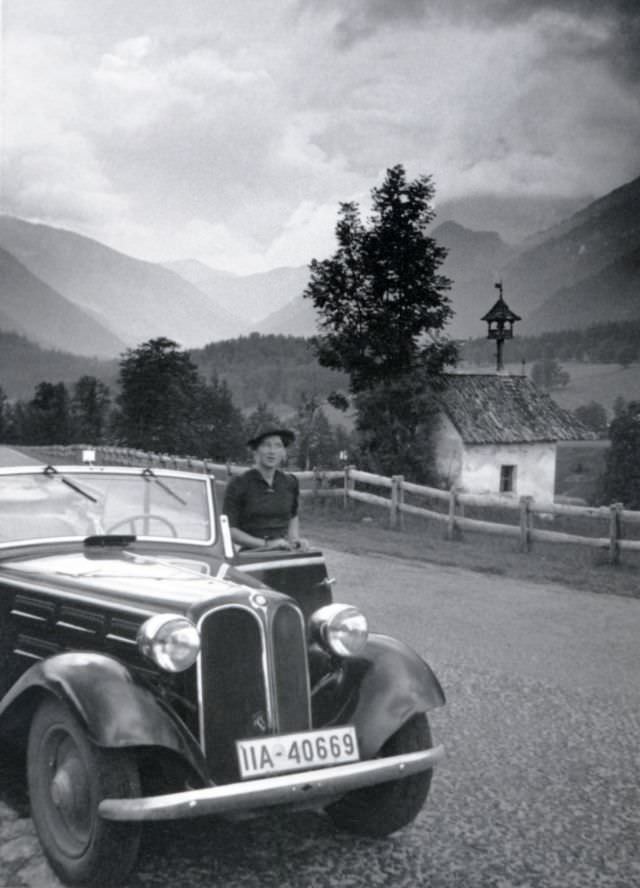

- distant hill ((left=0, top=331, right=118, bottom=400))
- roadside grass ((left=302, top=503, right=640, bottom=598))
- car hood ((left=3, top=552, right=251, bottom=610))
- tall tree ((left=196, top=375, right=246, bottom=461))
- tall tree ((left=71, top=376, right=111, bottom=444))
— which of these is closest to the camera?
car hood ((left=3, top=552, right=251, bottom=610))

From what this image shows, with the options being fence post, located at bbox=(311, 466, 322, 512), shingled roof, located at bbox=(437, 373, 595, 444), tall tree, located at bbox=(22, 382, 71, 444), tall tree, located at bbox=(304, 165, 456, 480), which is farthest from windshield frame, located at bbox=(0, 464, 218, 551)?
tall tree, located at bbox=(22, 382, 71, 444)

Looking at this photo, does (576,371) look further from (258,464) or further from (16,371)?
(16,371)

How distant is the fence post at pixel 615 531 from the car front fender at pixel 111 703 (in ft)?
32.5

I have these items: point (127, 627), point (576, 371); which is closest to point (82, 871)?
point (127, 627)

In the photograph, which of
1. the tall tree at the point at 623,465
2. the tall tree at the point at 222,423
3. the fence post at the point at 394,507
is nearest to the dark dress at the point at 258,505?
the fence post at the point at 394,507

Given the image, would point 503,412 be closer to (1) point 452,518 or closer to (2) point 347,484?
(2) point 347,484

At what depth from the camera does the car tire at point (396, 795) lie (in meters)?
3.67

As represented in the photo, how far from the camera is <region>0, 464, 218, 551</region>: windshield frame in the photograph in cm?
440

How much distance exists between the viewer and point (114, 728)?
3098mm

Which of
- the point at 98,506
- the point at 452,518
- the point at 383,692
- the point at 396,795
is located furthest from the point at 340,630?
the point at 452,518

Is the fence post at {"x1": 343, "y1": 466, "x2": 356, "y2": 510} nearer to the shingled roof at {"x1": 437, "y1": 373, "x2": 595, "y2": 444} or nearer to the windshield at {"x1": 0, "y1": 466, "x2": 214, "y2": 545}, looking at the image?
the windshield at {"x1": 0, "y1": 466, "x2": 214, "y2": 545}

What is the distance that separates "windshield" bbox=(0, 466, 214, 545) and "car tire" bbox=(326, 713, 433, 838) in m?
1.48

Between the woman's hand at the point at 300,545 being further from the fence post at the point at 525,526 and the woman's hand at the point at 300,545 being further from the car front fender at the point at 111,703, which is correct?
the fence post at the point at 525,526

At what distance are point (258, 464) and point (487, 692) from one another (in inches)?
82.8
